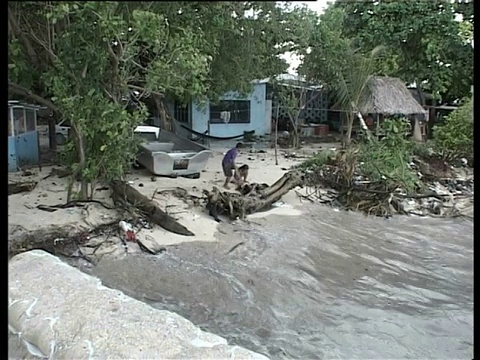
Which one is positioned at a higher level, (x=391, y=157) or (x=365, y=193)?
(x=391, y=157)

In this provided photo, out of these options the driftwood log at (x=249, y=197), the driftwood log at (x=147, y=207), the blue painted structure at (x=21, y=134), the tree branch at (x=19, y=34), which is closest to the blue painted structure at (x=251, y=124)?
the driftwood log at (x=249, y=197)

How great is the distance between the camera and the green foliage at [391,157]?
3.38 meters

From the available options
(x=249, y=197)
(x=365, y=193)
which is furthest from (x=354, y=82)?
(x=365, y=193)

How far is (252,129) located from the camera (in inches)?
267

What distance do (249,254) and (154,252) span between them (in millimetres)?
713

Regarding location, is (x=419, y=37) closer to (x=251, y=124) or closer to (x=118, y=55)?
(x=118, y=55)

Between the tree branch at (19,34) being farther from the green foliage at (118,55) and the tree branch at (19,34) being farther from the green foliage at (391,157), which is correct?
the green foliage at (391,157)

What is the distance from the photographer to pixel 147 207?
369 cm

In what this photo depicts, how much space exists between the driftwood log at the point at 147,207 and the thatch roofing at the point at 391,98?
1.66 meters

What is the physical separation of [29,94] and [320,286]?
234 centimetres

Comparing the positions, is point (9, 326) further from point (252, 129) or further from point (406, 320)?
point (252, 129)

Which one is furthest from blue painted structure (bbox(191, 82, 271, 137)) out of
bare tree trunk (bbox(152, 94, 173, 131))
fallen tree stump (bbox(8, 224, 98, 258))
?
fallen tree stump (bbox(8, 224, 98, 258))

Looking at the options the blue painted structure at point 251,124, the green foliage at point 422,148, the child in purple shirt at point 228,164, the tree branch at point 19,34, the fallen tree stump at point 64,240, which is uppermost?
the tree branch at point 19,34

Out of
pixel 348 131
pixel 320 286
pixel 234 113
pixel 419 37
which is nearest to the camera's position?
pixel 419 37
